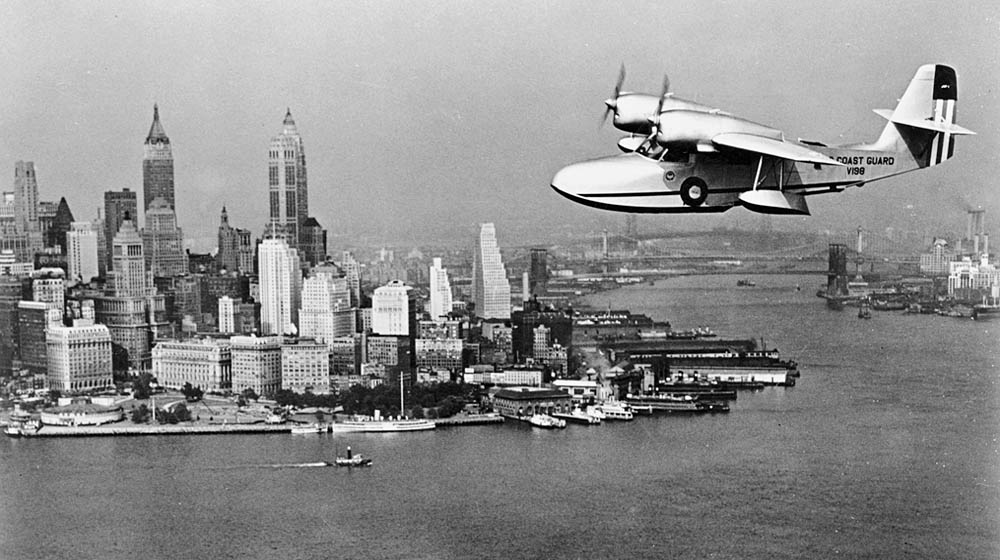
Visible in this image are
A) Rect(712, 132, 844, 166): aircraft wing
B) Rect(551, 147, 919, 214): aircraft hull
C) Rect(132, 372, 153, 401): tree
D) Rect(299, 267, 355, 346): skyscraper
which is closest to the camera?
Rect(712, 132, 844, 166): aircraft wing

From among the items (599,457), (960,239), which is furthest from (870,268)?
(599,457)

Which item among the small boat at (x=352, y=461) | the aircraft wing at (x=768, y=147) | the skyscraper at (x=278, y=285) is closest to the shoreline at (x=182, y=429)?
the small boat at (x=352, y=461)

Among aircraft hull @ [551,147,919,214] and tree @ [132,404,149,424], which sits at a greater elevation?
aircraft hull @ [551,147,919,214]

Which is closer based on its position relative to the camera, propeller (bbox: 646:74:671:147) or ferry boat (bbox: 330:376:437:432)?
propeller (bbox: 646:74:671:147)

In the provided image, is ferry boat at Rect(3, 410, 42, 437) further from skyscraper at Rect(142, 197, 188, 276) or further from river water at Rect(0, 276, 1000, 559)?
skyscraper at Rect(142, 197, 188, 276)

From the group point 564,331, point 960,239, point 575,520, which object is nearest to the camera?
point 575,520

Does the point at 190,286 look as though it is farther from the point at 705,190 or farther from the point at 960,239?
the point at 705,190

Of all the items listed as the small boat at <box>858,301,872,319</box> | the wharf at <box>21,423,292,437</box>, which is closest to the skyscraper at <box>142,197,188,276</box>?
the wharf at <box>21,423,292,437</box>
